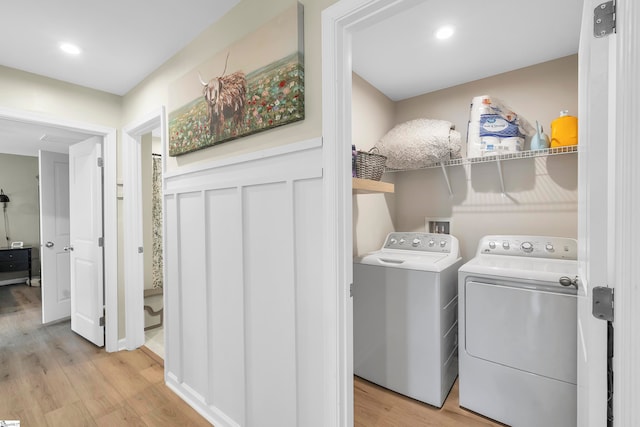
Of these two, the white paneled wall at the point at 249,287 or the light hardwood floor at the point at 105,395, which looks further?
the light hardwood floor at the point at 105,395

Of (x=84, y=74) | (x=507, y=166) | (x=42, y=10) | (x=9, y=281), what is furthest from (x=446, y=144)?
(x=9, y=281)

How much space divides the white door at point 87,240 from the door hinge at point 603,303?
10.9 ft

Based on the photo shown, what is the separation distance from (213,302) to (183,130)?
1.13 metres

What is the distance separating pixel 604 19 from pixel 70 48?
2.76 meters

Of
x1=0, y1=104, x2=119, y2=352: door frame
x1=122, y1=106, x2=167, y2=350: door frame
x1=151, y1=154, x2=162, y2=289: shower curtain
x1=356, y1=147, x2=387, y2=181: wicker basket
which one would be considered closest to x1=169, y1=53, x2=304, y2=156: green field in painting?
x1=356, y1=147, x2=387, y2=181: wicker basket

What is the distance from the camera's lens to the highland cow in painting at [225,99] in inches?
61.4

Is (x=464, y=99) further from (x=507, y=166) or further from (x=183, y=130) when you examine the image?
(x=183, y=130)

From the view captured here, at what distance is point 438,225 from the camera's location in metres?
2.68

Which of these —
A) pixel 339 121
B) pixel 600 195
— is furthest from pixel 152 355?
pixel 600 195

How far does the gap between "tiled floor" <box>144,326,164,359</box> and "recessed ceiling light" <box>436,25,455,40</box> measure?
3268 mm

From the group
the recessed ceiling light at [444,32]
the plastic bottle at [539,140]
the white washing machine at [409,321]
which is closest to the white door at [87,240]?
the white washing machine at [409,321]

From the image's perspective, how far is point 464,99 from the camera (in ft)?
8.34

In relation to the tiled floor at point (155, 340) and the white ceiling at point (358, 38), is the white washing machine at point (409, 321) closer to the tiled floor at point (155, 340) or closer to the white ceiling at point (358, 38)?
the white ceiling at point (358, 38)

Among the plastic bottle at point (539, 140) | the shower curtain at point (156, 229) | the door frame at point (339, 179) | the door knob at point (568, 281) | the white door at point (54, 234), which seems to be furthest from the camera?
the shower curtain at point (156, 229)
